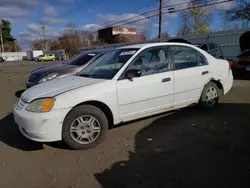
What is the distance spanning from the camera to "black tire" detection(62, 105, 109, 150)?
126 inches

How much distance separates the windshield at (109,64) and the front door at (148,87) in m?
0.20

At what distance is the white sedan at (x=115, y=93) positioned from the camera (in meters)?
3.14

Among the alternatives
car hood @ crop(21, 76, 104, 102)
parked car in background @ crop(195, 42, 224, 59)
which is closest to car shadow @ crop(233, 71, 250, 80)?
parked car in background @ crop(195, 42, 224, 59)

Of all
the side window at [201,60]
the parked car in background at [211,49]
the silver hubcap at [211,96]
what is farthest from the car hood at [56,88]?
the parked car in background at [211,49]

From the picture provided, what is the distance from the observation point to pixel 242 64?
8.92 meters

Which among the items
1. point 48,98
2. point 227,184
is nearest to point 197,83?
point 227,184

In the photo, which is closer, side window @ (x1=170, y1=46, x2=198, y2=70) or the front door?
the front door

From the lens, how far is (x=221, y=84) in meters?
4.99

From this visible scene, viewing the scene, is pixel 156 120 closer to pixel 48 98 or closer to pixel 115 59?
pixel 115 59

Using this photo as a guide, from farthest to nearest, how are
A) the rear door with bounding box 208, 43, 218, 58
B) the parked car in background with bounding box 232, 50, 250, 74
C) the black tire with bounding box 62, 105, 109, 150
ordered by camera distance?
the rear door with bounding box 208, 43, 218, 58, the parked car in background with bounding box 232, 50, 250, 74, the black tire with bounding box 62, 105, 109, 150

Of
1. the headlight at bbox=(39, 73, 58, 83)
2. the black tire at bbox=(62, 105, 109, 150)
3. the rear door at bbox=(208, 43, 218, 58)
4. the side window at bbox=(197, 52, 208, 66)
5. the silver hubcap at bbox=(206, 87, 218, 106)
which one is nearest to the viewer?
the black tire at bbox=(62, 105, 109, 150)

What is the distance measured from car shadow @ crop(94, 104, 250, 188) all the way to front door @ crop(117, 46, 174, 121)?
46 cm

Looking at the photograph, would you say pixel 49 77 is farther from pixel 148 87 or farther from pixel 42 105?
pixel 148 87

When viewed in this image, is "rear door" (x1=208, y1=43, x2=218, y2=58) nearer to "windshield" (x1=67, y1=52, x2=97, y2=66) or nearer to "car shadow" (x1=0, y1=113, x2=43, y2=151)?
"windshield" (x1=67, y1=52, x2=97, y2=66)
